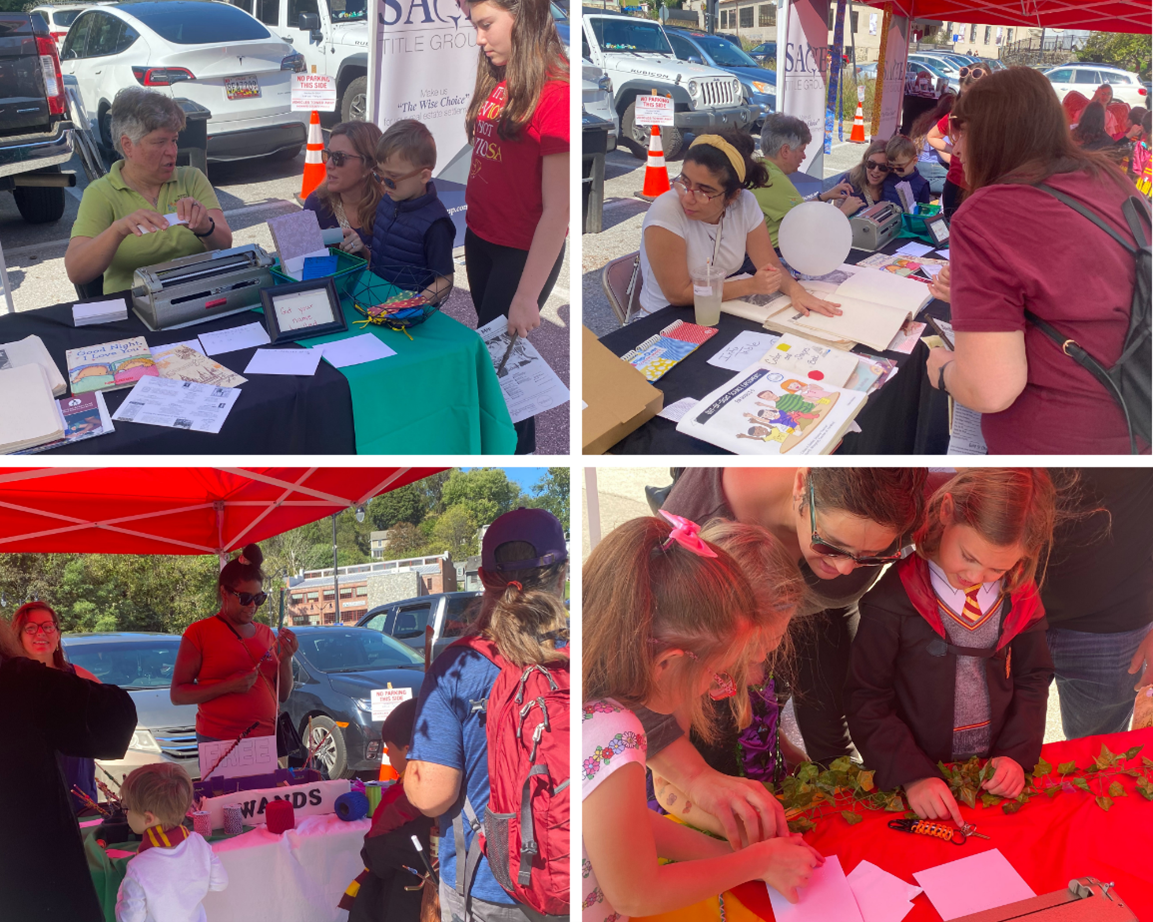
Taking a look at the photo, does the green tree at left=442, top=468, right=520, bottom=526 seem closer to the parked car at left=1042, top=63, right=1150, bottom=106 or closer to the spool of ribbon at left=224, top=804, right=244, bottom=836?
the spool of ribbon at left=224, top=804, right=244, bottom=836

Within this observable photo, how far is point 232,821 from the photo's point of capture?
6.55ft

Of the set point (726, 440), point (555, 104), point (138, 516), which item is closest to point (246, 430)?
point (138, 516)

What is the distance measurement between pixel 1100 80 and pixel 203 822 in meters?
3.45

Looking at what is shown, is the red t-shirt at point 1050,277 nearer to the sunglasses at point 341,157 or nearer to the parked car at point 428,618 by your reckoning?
the parked car at point 428,618

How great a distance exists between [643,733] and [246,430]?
42.4 inches

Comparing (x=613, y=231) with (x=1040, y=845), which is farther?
(x=613, y=231)

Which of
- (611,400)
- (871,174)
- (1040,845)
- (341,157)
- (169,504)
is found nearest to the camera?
(1040,845)

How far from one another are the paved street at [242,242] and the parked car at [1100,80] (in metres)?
1.63

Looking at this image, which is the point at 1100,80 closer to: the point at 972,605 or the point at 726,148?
the point at 726,148

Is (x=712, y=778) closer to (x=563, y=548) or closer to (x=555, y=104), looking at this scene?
(x=563, y=548)

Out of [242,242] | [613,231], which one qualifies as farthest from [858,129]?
[242,242]

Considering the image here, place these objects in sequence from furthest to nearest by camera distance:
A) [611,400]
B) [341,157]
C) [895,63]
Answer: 1. [895,63]
2. [341,157]
3. [611,400]

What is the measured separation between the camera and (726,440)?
1.56 metres

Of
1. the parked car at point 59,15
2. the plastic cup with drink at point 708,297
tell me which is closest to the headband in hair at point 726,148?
the plastic cup with drink at point 708,297
